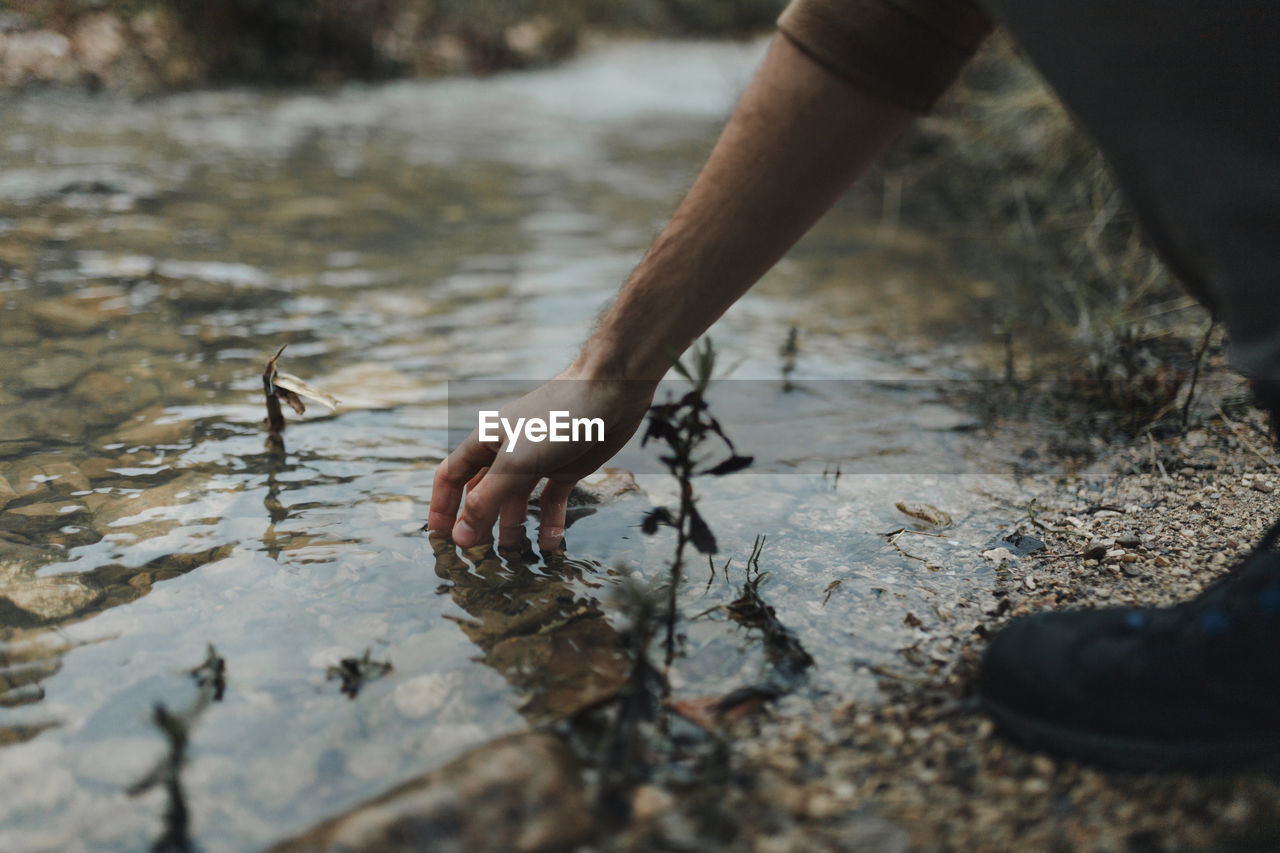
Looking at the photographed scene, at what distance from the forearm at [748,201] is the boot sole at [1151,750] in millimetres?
783

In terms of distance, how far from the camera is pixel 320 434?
7.58 feet

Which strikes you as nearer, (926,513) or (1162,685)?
(1162,685)

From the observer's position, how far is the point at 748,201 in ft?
4.84

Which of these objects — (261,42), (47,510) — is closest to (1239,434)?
(47,510)

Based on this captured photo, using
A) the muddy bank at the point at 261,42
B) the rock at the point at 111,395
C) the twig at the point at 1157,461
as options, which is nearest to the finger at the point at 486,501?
the rock at the point at 111,395

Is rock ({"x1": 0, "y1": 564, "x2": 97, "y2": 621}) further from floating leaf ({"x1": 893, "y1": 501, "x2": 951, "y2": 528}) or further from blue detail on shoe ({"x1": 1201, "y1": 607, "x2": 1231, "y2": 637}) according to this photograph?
blue detail on shoe ({"x1": 1201, "y1": 607, "x2": 1231, "y2": 637})

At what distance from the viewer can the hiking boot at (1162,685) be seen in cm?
114

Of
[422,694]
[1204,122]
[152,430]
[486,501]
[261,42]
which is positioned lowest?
[422,694]

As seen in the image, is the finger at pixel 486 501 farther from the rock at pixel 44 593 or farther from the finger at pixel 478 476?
the rock at pixel 44 593

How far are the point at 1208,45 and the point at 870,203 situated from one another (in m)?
4.93

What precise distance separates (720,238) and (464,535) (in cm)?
73

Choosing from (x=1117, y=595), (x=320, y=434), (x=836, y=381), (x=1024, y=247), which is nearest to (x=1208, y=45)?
(x=1117, y=595)

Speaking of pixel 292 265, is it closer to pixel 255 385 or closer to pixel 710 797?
pixel 255 385

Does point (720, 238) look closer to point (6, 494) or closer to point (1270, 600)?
point (1270, 600)
